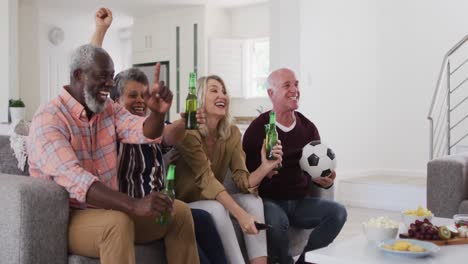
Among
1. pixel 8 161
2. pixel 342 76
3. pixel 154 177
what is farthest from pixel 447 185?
pixel 342 76

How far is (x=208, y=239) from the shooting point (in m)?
2.19

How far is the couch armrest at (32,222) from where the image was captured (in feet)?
5.58

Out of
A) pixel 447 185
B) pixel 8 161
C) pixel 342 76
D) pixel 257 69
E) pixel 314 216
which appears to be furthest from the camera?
pixel 257 69

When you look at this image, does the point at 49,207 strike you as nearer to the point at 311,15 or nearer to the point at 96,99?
the point at 96,99

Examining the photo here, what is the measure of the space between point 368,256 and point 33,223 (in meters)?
1.09

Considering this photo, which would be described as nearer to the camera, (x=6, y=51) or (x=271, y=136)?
(x=271, y=136)

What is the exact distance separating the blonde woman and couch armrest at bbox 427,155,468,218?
139 cm

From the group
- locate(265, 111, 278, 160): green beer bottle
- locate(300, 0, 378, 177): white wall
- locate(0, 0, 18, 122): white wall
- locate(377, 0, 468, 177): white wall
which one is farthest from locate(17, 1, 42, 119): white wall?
locate(265, 111, 278, 160): green beer bottle

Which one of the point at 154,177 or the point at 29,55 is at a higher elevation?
the point at 29,55

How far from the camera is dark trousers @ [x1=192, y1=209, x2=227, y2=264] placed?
7.18ft

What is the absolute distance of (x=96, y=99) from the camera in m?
1.92

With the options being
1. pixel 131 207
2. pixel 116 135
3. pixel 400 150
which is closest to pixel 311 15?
pixel 400 150

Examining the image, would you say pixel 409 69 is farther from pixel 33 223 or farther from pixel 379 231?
pixel 33 223

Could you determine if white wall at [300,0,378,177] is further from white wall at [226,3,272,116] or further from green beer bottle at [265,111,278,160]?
green beer bottle at [265,111,278,160]
